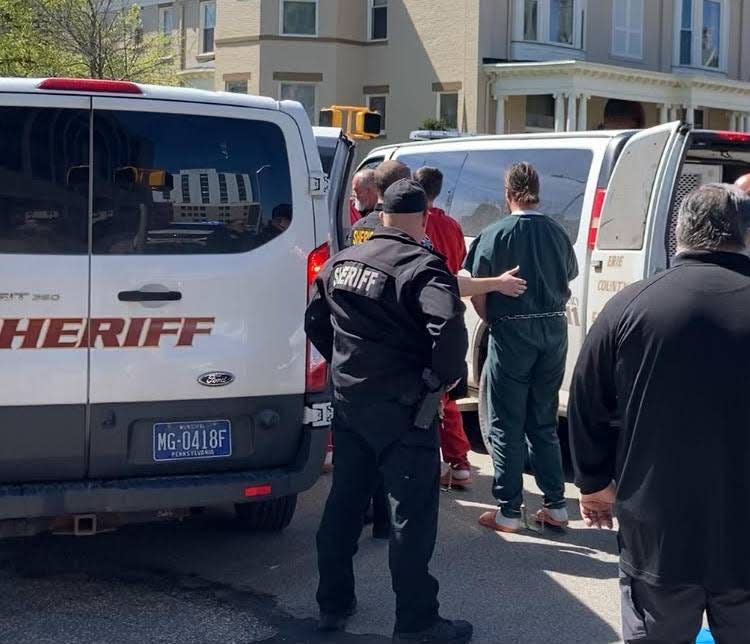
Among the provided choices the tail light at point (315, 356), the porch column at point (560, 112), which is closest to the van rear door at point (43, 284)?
the tail light at point (315, 356)

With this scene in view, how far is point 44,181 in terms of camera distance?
4645 millimetres

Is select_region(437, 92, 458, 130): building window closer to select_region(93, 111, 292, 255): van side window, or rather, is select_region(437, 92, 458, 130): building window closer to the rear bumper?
select_region(93, 111, 292, 255): van side window

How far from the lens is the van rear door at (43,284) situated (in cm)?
457

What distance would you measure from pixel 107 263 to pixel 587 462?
86.2 inches

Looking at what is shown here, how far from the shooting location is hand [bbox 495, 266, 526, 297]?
5.86 m

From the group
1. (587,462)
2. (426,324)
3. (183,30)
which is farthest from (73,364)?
(183,30)

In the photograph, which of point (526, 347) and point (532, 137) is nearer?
point (526, 347)

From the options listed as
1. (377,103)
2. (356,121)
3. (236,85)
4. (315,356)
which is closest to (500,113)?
(377,103)

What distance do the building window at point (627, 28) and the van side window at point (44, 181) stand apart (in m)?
27.0

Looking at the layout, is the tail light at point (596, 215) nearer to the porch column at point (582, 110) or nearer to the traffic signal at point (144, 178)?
the traffic signal at point (144, 178)

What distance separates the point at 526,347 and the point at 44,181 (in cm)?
265

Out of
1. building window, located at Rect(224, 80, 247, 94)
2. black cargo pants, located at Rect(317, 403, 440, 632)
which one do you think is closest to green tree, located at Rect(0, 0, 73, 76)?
building window, located at Rect(224, 80, 247, 94)

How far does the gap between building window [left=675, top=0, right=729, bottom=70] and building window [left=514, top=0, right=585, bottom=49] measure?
3.59 meters

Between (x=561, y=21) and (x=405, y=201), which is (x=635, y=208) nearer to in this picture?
(x=405, y=201)
